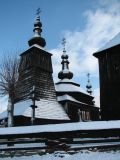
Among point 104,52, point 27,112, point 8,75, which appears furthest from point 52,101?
point 104,52

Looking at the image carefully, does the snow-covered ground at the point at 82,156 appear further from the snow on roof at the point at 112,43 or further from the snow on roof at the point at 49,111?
the snow on roof at the point at 49,111

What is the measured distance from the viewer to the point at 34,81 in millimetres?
36438

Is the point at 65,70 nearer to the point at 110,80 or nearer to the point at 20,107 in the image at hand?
the point at 20,107

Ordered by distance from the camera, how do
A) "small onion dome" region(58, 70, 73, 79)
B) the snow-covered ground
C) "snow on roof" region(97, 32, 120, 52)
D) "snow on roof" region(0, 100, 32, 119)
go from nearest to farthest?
the snow-covered ground
"snow on roof" region(97, 32, 120, 52)
"snow on roof" region(0, 100, 32, 119)
"small onion dome" region(58, 70, 73, 79)

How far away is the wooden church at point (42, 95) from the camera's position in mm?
33062

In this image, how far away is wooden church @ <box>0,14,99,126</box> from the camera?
108ft

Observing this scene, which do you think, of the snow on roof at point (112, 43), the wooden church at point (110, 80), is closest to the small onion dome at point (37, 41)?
the snow on roof at point (112, 43)

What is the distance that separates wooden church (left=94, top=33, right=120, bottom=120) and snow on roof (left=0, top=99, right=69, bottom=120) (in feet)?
40.9

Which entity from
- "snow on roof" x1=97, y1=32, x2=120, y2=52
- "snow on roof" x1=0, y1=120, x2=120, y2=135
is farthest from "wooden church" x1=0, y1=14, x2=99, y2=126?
"snow on roof" x1=0, y1=120, x2=120, y2=135

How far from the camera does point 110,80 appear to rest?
21.1m

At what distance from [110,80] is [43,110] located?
14.4 metres

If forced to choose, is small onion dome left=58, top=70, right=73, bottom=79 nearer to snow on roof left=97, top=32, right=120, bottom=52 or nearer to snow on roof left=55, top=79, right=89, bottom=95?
snow on roof left=55, top=79, right=89, bottom=95

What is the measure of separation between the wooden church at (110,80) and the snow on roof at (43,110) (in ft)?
40.9

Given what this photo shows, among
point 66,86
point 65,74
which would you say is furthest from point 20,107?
point 65,74
